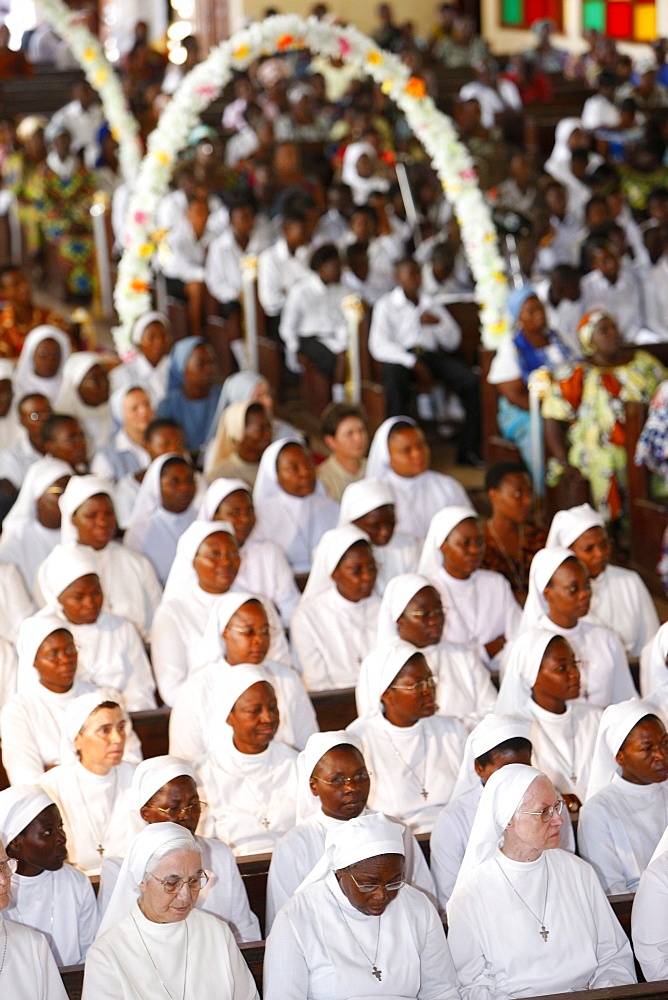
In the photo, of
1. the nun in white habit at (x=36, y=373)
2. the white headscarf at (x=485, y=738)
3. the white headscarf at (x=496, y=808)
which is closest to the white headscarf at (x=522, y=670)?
the white headscarf at (x=485, y=738)

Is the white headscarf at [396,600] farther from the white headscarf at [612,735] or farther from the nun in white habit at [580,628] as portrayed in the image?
the white headscarf at [612,735]

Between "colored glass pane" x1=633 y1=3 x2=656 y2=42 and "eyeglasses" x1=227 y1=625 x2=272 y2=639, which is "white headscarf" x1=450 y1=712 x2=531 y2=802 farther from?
"colored glass pane" x1=633 y1=3 x2=656 y2=42

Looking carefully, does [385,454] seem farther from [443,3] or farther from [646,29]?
[443,3]

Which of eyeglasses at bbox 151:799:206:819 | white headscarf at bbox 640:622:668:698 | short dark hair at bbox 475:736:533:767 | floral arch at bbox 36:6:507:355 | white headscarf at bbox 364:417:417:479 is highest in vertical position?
floral arch at bbox 36:6:507:355

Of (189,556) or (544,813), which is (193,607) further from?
(544,813)

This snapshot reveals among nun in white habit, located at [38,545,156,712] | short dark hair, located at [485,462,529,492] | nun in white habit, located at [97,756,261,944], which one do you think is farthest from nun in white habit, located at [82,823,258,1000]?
short dark hair, located at [485,462,529,492]

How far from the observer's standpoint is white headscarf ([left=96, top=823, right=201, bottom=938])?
456 centimetres

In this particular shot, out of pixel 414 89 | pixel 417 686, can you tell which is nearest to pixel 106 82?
pixel 414 89

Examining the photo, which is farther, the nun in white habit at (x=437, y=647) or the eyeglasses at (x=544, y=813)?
the nun in white habit at (x=437, y=647)

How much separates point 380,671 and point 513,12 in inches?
679

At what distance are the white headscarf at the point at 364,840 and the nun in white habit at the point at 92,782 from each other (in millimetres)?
1133

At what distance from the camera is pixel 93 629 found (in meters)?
6.91

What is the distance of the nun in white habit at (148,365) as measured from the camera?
10523mm

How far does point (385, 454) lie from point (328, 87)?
411 inches
